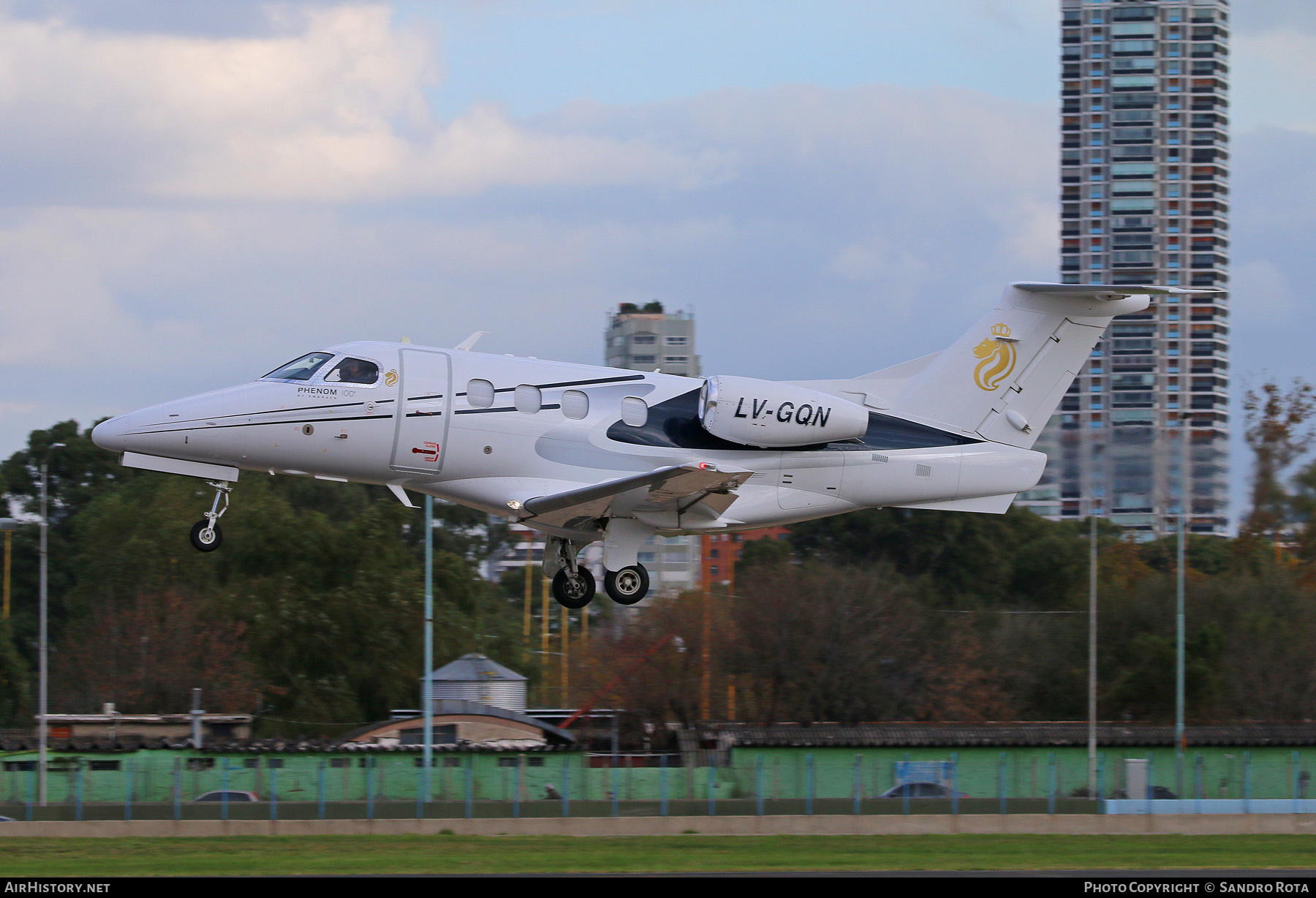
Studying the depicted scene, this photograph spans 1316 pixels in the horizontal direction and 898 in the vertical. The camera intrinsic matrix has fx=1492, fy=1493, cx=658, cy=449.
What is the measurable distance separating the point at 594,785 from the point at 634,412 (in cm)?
1313

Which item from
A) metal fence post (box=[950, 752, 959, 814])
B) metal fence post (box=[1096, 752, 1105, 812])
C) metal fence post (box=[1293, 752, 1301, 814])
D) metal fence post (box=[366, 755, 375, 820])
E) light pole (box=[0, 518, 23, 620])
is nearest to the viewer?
metal fence post (box=[366, 755, 375, 820])

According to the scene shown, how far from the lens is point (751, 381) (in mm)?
21875

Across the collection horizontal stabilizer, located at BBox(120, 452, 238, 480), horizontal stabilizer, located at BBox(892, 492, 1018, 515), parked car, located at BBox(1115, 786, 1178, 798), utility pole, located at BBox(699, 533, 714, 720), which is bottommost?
parked car, located at BBox(1115, 786, 1178, 798)

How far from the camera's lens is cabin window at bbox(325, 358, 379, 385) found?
848 inches

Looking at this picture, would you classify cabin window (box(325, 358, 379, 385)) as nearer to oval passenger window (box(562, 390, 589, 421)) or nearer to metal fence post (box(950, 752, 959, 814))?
oval passenger window (box(562, 390, 589, 421))

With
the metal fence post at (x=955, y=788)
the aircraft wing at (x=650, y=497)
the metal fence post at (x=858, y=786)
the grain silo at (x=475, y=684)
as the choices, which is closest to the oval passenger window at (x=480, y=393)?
the aircraft wing at (x=650, y=497)

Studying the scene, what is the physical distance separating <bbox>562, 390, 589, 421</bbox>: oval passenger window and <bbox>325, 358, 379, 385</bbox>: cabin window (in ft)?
8.98

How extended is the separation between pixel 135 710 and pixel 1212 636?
135 ft

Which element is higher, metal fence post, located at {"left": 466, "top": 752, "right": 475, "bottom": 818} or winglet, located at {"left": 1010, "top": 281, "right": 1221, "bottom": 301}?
winglet, located at {"left": 1010, "top": 281, "right": 1221, "bottom": 301}

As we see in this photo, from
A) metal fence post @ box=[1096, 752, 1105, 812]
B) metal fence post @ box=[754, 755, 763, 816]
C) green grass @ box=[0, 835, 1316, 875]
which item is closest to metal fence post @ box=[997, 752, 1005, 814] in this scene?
green grass @ box=[0, 835, 1316, 875]

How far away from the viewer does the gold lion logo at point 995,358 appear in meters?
23.9

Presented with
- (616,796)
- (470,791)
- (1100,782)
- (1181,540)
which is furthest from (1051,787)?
(470,791)
